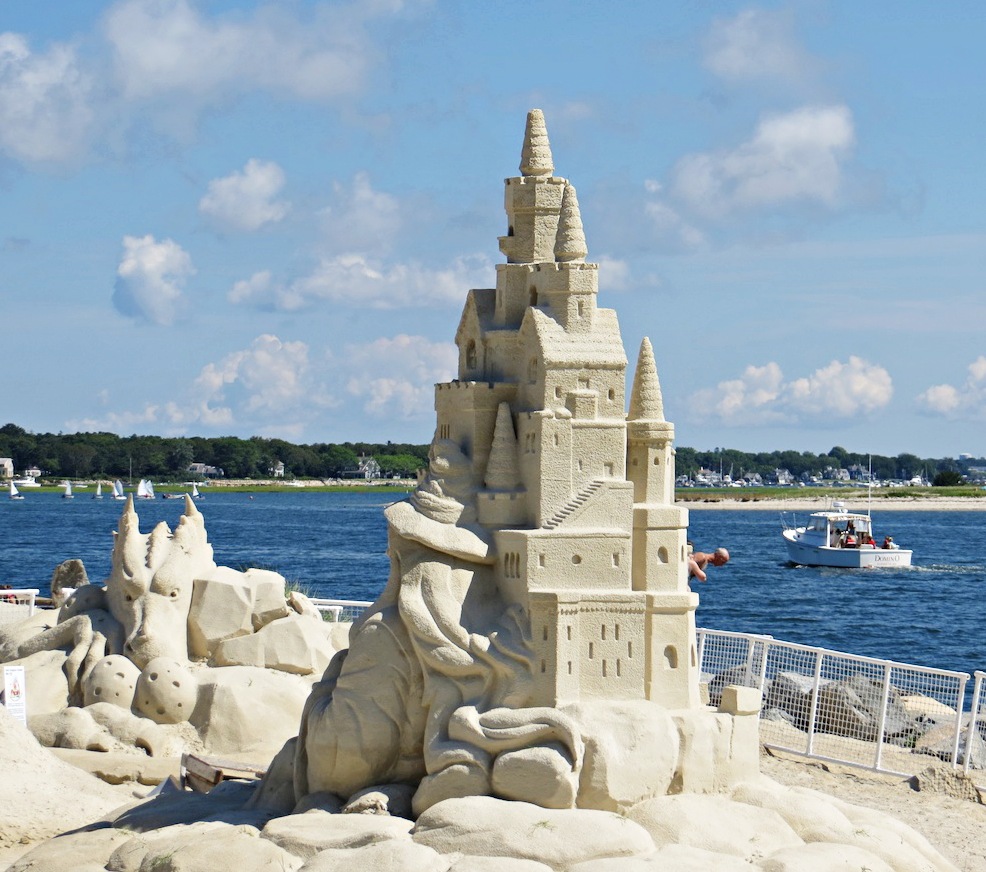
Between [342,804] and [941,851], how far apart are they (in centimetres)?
587

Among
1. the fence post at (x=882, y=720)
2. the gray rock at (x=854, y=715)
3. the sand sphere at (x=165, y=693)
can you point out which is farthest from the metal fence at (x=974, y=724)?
the sand sphere at (x=165, y=693)

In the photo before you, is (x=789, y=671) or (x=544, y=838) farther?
(x=789, y=671)

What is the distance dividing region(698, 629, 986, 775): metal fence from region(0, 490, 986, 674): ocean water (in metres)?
13.7

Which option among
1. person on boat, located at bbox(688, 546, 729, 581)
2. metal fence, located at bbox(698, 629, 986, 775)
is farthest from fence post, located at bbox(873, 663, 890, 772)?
person on boat, located at bbox(688, 546, 729, 581)

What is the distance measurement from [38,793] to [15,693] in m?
2.69

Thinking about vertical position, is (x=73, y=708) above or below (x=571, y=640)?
below

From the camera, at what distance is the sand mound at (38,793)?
1489cm

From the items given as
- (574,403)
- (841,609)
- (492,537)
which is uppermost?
(574,403)

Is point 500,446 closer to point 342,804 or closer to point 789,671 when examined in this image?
point 342,804

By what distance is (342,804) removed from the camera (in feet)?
45.5

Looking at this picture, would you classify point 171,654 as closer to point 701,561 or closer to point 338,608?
point 338,608

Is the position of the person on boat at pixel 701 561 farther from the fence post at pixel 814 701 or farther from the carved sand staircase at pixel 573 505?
the carved sand staircase at pixel 573 505

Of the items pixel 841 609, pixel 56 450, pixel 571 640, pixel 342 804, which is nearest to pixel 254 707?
pixel 342 804

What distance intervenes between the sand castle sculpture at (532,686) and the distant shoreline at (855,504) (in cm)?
9701
